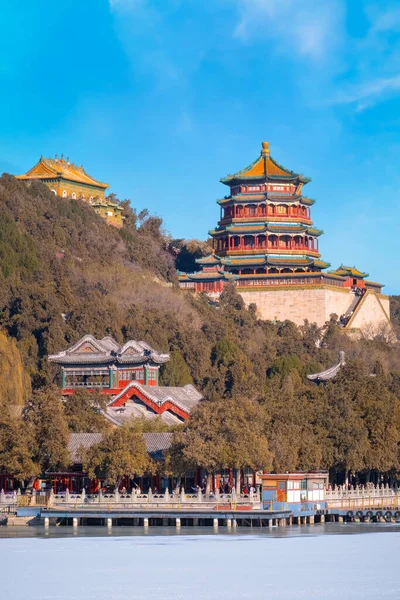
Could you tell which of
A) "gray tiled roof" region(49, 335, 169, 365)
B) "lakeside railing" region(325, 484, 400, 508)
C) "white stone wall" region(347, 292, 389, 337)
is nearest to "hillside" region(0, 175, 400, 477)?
"lakeside railing" region(325, 484, 400, 508)

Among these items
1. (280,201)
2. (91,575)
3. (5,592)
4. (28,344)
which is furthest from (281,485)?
(280,201)

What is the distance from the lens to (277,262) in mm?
119688

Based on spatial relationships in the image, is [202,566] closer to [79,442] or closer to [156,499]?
[156,499]

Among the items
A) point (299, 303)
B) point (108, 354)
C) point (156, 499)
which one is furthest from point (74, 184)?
point (156, 499)

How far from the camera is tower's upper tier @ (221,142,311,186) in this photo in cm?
12356

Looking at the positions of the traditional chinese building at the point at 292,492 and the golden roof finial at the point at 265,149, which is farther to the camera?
the golden roof finial at the point at 265,149

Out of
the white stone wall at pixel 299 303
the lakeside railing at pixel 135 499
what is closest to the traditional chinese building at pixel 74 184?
the white stone wall at pixel 299 303

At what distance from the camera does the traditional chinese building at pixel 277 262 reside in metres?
116

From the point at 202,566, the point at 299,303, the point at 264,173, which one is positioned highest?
the point at 264,173

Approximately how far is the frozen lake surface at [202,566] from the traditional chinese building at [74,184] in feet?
235

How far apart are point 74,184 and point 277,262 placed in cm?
2215

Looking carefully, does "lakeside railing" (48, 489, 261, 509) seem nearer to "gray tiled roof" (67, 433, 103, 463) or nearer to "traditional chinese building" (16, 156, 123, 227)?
"gray tiled roof" (67, 433, 103, 463)

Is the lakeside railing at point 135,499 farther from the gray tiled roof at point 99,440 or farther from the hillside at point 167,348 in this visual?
the gray tiled roof at point 99,440

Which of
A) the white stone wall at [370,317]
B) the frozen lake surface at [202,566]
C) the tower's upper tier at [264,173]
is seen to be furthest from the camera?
the tower's upper tier at [264,173]
